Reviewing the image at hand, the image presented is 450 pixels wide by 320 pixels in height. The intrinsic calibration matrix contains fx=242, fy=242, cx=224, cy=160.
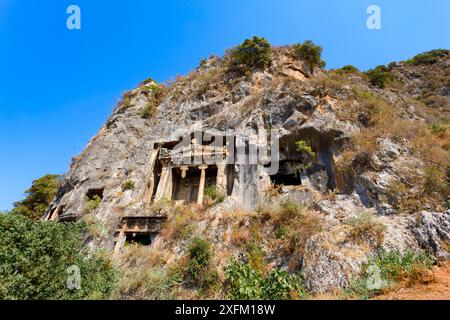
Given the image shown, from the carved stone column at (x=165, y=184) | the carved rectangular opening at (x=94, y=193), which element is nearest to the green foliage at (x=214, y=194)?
the carved stone column at (x=165, y=184)

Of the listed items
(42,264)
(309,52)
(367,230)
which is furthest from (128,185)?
(309,52)

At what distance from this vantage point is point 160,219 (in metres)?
→ 14.8

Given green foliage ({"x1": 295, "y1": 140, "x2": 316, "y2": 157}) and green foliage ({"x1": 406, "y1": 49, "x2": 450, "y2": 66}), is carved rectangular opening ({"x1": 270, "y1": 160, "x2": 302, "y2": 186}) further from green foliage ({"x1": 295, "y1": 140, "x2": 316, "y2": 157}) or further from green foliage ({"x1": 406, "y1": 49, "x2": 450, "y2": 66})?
green foliage ({"x1": 406, "y1": 49, "x2": 450, "y2": 66})

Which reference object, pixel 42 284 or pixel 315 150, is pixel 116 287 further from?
pixel 315 150

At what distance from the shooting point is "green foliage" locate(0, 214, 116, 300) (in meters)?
7.71

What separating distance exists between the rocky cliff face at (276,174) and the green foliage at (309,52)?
887mm

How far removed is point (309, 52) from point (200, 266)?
2306 centimetres

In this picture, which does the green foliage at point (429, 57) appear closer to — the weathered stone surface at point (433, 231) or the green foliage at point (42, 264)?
the weathered stone surface at point (433, 231)

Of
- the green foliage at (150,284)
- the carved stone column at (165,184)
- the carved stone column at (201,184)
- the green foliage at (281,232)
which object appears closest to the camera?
the green foliage at (150,284)

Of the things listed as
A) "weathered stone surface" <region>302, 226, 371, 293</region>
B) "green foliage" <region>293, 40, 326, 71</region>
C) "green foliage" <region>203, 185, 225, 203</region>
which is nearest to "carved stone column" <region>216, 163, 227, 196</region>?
"green foliage" <region>203, 185, 225, 203</region>

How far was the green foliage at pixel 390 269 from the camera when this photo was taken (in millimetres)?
7426

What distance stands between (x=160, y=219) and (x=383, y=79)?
99.3ft

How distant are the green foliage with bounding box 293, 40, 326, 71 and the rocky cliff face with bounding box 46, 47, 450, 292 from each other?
34.9 inches
